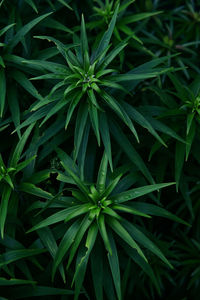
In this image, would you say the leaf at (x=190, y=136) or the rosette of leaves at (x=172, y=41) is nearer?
the leaf at (x=190, y=136)

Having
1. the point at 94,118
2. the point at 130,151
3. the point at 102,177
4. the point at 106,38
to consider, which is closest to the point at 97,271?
the point at 102,177

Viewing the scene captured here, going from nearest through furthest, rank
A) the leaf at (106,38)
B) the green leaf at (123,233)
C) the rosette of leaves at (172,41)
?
the green leaf at (123,233)
the leaf at (106,38)
the rosette of leaves at (172,41)

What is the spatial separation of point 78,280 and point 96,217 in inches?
10.4

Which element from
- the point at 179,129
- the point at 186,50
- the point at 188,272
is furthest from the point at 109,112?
the point at 188,272

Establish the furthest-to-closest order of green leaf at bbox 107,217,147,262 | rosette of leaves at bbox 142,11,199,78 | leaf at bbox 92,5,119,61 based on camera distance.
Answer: rosette of leaves at bbox 142,11,199,78, leaf at bbox 92,5,119,61, green leaf at bbox 107,217,147,262

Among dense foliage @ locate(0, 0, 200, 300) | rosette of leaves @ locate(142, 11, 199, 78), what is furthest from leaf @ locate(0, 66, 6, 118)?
rosette of leaves @ locate(142, 11, 199, 78)

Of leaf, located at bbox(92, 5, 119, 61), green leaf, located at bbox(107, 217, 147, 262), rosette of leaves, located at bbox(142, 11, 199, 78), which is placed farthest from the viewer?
rosette of leaves, located at bbox(142, 11, 199, 78)

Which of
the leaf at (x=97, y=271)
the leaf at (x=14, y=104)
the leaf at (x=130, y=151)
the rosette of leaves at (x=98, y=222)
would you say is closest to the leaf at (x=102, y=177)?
the rosette of leaves at (x=98, y=222)

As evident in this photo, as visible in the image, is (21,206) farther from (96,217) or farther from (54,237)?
(96,217)

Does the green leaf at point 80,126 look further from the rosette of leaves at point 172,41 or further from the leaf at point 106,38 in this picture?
the rosette of leaves at point 172,41

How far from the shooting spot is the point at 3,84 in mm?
1365

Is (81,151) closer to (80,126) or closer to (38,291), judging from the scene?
(80,126)

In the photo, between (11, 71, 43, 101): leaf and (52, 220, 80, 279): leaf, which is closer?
(52, 220, 80, 279): leaf

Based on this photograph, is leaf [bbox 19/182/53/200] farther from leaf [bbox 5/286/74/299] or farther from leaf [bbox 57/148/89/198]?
leaf [bbox 5/286/74/299]
